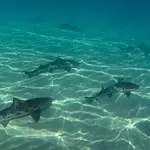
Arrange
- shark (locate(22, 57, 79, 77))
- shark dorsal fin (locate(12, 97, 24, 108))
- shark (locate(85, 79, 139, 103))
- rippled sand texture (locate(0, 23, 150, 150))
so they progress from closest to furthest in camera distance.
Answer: rippled sand texture (locate(0, 23, 150, 150)) < shark dorsal fin (locate(12, 97, 24, 108)) < shark (locate(85, 79, 139, 103)) < shark (locate(22, 57, 79, 77))

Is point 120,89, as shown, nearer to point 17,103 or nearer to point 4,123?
point 17,103

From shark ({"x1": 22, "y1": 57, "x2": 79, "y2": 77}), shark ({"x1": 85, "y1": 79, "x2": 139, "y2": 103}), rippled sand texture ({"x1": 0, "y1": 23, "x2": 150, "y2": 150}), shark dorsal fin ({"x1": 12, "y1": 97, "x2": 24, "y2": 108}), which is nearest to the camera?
rippled sand texture ({"x1": 0, "y1": 23, "x2": 150, "y2": 150})

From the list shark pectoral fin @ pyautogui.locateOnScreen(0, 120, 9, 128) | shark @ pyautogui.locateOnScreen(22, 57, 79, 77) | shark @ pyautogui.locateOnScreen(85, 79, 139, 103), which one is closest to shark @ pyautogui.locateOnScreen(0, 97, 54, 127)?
shark pectoral fin @ pyautogui.locateOnScreen(0, 120, 9, 128)

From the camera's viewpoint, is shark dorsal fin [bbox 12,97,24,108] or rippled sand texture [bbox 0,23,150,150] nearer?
rippled sand texture [bbox 0,23,150,150]

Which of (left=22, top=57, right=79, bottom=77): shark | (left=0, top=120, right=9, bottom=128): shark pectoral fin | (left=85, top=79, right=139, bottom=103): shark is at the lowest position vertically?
(left=0, top=120, right=9, bottom=128): shark pectoral fin

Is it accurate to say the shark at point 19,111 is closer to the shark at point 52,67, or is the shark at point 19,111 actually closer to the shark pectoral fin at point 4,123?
the shark pectoral fin at point 4,123

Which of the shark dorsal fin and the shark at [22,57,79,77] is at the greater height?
the shark at [22,57,79,77]

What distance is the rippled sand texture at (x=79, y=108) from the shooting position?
8586 millimetres

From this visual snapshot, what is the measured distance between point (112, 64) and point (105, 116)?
307 inches

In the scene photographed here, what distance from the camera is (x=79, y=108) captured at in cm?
1079

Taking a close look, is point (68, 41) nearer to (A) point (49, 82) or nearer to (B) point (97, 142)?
(A) point (49, 82)

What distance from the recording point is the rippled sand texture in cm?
859

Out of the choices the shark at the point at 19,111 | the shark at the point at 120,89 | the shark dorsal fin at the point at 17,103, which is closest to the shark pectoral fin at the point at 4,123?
the shark at the point at 19,111

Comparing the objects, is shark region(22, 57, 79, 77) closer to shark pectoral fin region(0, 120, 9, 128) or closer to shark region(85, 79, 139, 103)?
shark region(85, 79, 139, 103)
